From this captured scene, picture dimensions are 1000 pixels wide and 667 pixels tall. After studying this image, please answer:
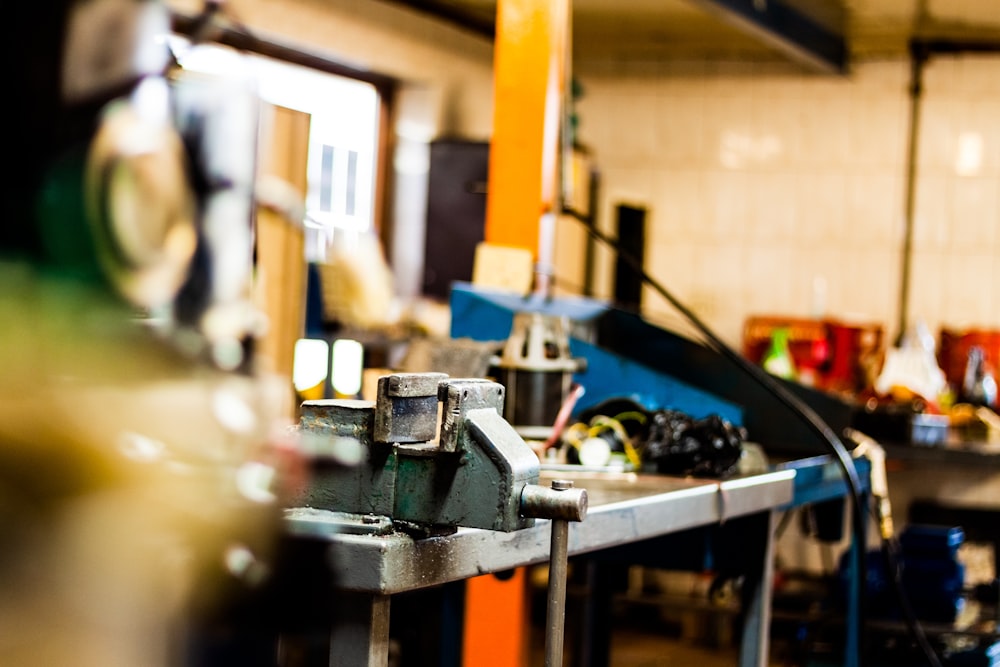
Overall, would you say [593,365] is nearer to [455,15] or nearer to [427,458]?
[427,458]

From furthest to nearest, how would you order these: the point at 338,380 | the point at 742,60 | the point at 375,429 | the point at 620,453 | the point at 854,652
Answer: the point at 742,60
the point at 338,380
the point at 854,652
the point at 620,453
the point at 375,429

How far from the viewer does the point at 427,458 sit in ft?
4.44

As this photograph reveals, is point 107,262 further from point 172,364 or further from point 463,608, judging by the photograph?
point 463,608

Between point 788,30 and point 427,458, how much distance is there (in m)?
5.07

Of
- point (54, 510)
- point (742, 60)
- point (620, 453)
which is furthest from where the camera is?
point (742, 60)

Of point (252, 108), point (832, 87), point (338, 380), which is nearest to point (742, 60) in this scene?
point (832, 87)

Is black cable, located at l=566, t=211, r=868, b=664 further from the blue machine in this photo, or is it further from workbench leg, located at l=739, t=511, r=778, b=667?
workbench leg, located at l=739, t=511, r=778, b=667

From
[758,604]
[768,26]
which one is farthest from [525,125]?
[768,26]

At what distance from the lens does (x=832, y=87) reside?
6809mm

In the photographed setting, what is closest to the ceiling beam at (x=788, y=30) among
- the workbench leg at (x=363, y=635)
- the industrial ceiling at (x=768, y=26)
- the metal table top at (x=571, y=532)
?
the industrial ceiling at (x=768, y=26)

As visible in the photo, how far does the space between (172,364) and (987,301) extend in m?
6.61

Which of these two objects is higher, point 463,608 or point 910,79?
point 910,79

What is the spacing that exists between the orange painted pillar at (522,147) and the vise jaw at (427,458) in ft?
6.07

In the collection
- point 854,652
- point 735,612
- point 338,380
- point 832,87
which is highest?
point 832,87
